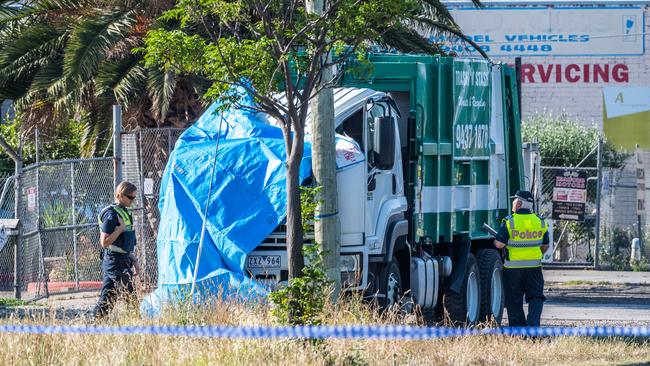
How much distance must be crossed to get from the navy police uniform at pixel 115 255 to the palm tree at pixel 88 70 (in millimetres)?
4483

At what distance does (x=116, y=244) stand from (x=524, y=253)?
4.34m

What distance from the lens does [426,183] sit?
1345 centimetres

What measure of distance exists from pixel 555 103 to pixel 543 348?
1141 inches

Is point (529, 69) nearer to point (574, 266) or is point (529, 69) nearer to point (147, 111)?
point (574, 266)

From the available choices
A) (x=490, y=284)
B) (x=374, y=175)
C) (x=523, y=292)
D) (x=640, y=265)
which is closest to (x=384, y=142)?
(x=374, y=175)

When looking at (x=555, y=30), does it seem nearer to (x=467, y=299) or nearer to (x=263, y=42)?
(x=467, y=299)

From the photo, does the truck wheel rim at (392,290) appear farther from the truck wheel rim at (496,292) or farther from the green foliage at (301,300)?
the green foliage at (301,300)

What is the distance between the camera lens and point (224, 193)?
11758 millimetres

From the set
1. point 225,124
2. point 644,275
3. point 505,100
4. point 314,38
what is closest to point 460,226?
point 505,100

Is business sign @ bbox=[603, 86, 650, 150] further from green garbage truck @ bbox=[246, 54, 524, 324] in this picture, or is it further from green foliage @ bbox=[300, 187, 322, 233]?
green foliage @ bbox=[300, 187, 322, 233]

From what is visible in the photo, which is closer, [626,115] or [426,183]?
[426,183]

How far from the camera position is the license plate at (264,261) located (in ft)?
→ 38.1

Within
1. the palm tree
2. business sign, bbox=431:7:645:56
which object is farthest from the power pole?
business sign, bbox=431:7:645:56

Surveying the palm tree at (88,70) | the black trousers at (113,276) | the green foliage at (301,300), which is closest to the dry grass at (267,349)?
the green foliage at (301,300)
